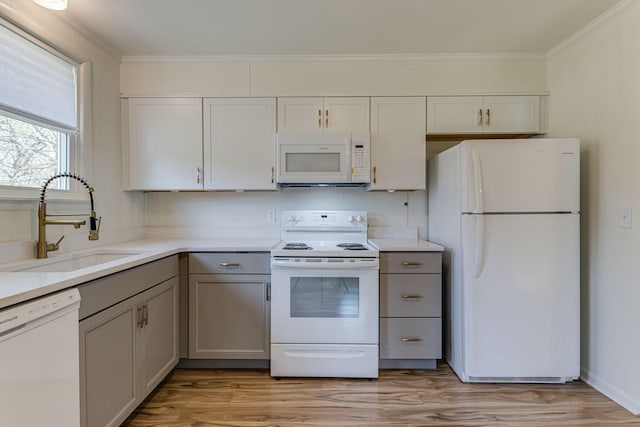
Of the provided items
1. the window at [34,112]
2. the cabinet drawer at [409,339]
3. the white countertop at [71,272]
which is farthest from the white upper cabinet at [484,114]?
the window at [34,112]

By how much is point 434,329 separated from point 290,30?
2.24 m

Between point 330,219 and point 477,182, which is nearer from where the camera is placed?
point 477,182

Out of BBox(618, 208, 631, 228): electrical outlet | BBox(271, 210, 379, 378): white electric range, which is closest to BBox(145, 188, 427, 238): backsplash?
BBox(271, 210, 379, 378): white electric range

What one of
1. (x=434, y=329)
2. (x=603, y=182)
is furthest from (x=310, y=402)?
(x=603, y=182)

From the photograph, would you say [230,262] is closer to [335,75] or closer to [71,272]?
[71,272]

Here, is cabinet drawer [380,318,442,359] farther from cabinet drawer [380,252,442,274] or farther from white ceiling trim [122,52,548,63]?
white ceiling trim [122,52,548,63]

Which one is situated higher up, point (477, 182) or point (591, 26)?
point (591, 26)

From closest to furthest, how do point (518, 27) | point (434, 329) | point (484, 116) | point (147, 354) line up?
point (147, 354) < point (518, 27) < point (434, 329) < point (484, 116)

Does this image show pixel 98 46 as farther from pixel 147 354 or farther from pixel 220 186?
pixel 147 354

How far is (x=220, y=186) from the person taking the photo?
2582 millimetres

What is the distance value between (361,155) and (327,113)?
16.5 inches

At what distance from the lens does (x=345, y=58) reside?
2.53 meters

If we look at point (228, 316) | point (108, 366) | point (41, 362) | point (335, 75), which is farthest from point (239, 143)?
point (41, 362)

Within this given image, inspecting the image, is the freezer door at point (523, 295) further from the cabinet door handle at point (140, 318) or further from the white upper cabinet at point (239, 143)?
the cabinet door handle at point (140, 318)
